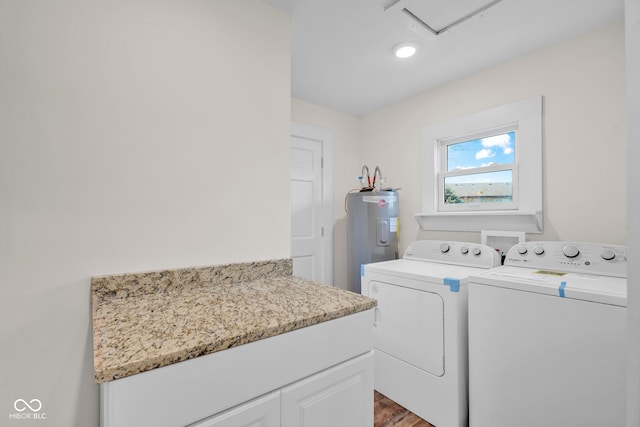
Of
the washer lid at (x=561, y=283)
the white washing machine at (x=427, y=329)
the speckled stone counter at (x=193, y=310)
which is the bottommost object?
the white washing machine at (x=427, y=329)

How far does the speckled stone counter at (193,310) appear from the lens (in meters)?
0.65

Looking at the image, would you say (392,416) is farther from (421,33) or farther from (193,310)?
(421,33)

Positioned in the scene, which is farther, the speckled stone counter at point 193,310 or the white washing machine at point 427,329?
the white washing machine at point 427,329

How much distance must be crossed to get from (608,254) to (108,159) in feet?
7.72

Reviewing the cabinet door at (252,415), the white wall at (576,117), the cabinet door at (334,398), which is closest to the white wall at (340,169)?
the white wall at (576,117)

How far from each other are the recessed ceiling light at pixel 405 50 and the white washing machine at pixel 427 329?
1.38 metres

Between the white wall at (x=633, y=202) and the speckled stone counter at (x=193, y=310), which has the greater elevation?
the white wall at (x=633, y=202)

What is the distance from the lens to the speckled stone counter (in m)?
0.65

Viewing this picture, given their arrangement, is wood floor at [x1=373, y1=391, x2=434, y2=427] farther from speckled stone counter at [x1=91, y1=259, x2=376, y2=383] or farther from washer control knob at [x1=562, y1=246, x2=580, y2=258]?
washer control knob at [x1=562, y1=246, x2=580, y2=258]

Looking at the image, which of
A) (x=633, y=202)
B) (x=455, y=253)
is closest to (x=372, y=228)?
(x=455, y=253)

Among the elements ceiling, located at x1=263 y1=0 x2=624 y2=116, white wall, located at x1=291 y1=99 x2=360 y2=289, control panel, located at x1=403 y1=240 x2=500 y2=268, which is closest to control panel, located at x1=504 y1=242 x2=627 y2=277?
control panel, located at x1=403 y1=240 x2=500 y2=268

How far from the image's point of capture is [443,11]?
1479mm

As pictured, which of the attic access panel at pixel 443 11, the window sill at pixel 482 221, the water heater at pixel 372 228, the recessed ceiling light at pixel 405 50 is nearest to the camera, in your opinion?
the attic access panel at pixel 443 11

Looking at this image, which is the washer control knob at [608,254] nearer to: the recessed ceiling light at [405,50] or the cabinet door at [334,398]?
the cabinet door at [334,398]
